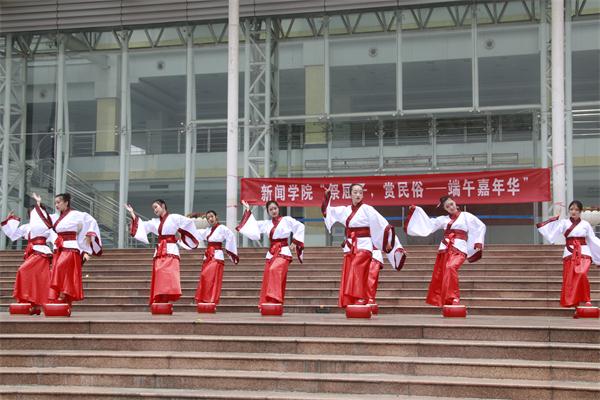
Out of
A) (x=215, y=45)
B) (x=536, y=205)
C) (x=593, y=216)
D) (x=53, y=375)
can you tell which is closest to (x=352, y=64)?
(x=215, y=45)

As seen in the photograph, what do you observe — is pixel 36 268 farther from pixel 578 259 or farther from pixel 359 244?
pixel 578 259

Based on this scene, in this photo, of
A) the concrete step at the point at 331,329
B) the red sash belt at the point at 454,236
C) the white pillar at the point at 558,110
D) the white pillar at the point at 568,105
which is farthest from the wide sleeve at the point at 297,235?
the white pillar at the point at 568,105

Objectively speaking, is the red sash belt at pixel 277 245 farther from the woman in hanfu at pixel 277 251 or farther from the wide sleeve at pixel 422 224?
the wide sleeve at pixel 422 224

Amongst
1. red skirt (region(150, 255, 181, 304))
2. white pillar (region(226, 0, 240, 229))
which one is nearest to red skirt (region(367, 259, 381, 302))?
red skirt (region(150, 255, 181, 304))

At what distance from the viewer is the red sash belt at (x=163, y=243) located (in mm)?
11625

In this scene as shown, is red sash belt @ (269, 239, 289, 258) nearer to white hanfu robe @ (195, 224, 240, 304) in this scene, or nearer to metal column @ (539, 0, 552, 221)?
white hanfu robe @ (195, 224, 240, 304)

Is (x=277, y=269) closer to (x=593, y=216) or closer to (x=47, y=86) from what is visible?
(x=593, y=216)

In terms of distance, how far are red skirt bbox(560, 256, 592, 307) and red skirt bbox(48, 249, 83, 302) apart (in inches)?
263

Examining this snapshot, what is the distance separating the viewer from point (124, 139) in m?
20.8

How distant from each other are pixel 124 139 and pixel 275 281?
10.7 metres

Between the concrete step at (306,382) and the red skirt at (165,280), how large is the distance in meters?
3.21

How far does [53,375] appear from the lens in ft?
26.6

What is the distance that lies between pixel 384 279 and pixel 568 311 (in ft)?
10.3

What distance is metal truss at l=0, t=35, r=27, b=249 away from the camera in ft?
68.5
